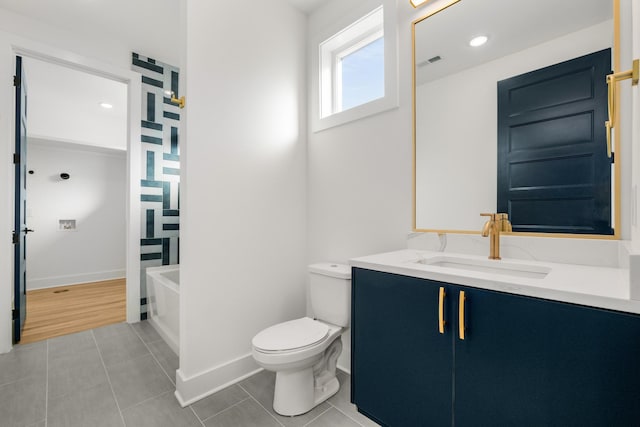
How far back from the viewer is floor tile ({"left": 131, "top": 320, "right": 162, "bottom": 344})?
2521mm

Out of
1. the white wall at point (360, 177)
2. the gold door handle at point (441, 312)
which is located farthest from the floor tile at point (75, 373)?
the gold door handle at point (441, 312)

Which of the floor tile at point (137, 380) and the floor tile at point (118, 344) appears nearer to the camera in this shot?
the floor tile at point (137, 380)

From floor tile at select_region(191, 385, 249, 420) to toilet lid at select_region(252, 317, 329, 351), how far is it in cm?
45

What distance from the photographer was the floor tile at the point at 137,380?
1709mm

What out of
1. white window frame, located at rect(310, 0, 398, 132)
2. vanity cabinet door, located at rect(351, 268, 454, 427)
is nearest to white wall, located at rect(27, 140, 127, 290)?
white window frame, located at rect(310, 0, 398, 132)

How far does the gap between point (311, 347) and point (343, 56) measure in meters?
2.14

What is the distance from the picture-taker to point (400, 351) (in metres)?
1.22

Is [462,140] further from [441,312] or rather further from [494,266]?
[441,312]

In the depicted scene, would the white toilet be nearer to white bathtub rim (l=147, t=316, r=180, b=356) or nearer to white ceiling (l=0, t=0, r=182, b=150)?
white bathtub rim (l=147, t=316, r=180, b=356)

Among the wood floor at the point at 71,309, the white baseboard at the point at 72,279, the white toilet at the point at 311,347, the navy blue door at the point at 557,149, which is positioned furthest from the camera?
the white baseboard at the point at 72,279

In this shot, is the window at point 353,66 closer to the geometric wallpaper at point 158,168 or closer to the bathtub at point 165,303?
the geometric wallpaper at point 158,168

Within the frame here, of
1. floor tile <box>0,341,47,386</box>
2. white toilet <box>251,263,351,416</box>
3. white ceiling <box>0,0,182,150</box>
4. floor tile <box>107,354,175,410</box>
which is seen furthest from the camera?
white ceiling <box>0,0,182,150</box>

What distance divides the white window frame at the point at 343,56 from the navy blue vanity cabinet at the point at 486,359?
1149 millimetres

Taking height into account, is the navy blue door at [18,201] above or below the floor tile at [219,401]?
above
